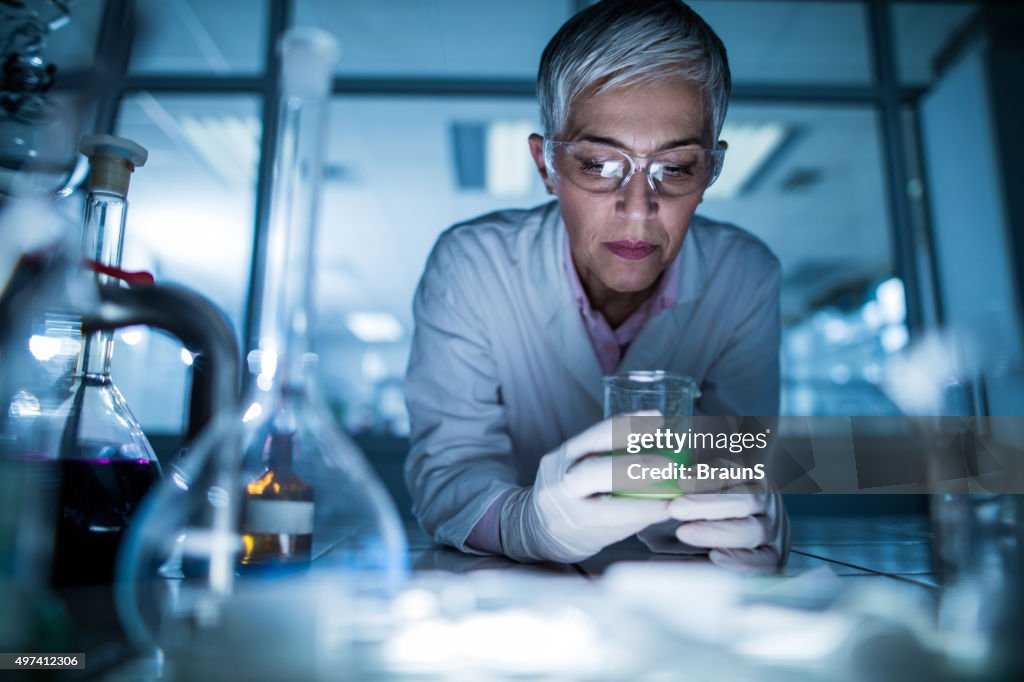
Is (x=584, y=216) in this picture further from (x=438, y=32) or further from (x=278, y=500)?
(x=438, y=32)

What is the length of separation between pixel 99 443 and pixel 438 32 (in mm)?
3739

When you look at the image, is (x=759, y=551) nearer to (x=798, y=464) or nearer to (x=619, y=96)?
(x=798, y=464)

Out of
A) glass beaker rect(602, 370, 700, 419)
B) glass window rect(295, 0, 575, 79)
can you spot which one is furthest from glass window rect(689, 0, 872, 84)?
glass beaker rect(602, 370, 700, 419)

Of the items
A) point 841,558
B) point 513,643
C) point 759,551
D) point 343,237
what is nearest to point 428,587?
point 513,643

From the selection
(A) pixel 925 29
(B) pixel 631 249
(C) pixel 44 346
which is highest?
(A) pixel 925 29

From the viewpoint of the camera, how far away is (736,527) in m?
0.80

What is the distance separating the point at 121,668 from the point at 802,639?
44cm

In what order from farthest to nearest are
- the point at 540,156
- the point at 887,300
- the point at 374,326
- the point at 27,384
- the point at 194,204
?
the point at 374,326, the point at 887,300, the point at 194,204, the point at 540,156, the point at 27,384

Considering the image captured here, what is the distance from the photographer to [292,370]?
450mm

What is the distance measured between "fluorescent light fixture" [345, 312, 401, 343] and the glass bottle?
10.6 meters

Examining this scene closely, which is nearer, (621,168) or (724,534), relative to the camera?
(724,534)

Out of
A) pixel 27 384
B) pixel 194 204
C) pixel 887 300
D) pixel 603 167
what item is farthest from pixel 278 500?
pixel 887 300

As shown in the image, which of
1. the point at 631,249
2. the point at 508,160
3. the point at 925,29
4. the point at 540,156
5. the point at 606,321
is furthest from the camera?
the point at 508,160

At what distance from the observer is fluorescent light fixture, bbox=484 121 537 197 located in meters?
5.05
